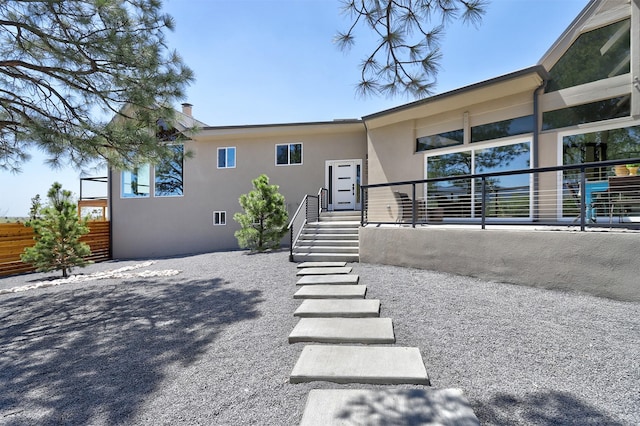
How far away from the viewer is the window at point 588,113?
237 inches

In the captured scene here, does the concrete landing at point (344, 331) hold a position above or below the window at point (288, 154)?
below

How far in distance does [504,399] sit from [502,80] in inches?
268

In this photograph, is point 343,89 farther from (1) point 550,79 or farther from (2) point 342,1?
(1) point 550,79

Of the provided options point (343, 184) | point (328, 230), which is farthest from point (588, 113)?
point (343, 184)

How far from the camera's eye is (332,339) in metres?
3.29

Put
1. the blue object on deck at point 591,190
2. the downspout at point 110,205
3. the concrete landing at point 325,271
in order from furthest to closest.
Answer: the downspout at point 110,205 < the concrete landing at point 325,271 < the blue object on deck at point 591,190

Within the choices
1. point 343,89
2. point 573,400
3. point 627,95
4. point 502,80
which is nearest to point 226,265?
point 343,89

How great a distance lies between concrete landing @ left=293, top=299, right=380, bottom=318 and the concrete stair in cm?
307

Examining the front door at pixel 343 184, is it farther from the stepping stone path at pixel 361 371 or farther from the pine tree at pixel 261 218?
the stepping stone path at pixel 361 371

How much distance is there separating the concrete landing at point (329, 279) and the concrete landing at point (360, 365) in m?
2.39

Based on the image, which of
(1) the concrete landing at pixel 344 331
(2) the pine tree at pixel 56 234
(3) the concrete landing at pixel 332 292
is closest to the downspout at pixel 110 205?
(2) the pine tree at pixel 56 234

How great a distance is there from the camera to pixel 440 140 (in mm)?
8547

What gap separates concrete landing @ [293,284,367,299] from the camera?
4727mm

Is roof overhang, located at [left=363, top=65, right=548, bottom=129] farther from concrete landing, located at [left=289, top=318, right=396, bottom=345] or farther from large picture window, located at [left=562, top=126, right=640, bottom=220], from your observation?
concrete landing, located at [left=289, top=318, right=396, bottom=345]
